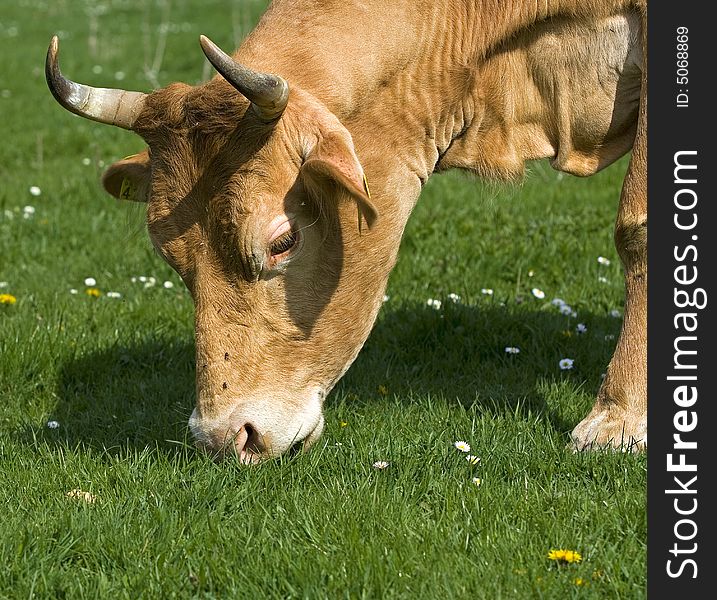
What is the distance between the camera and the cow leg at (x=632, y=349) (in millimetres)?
4730

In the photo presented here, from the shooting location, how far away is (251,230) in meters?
4.29

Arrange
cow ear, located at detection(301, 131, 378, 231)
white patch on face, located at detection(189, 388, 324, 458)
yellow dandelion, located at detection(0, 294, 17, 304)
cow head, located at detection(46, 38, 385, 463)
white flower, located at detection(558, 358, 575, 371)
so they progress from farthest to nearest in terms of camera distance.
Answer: yellow dandelion, located at detection(0, 294, 17, 304) → white flower, located at detection(558, 358, 575, 371) → white patch on face, located at detection(189, 388, 324, 458) → cow head, located at detection(46, 38, 385, 463) → cow ear, located at detection(301, 131, 378, 231)

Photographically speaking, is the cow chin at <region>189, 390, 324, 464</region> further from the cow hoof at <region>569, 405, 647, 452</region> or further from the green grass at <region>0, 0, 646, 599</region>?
the cow hoof at <region>569, 405, 647, 452</region>

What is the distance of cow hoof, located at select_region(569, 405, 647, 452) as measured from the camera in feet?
15.4

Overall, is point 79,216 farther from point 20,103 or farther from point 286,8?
point 20,103

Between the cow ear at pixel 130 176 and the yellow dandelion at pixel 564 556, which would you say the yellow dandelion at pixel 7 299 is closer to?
the cow ear at pixel 130 176

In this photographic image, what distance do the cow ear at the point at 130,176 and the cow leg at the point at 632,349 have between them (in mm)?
2260

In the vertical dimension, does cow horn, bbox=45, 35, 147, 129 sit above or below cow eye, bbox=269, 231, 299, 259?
above

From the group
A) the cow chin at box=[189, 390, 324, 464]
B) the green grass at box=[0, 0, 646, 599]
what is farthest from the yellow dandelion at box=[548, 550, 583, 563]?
the cow chin at box=[189, 390, 324, 464]

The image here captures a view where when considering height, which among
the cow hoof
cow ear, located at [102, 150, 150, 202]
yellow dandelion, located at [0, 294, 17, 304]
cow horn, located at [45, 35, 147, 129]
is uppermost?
cow horn, located at [45, 35, 147, 129]

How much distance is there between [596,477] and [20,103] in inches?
504

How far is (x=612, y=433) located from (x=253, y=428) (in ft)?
5.27

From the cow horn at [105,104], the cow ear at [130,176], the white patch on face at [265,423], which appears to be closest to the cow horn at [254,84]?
the cow horn at [105,104]
